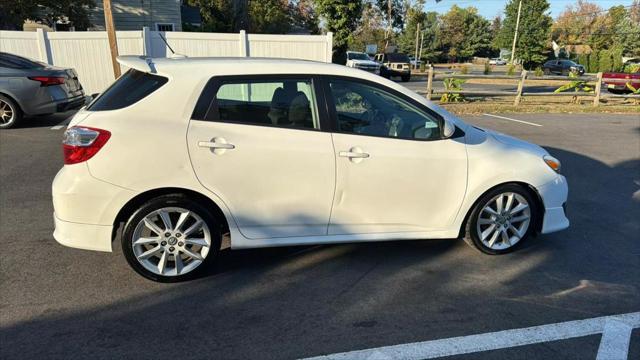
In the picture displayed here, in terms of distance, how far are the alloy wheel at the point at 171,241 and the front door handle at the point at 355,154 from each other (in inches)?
47.2

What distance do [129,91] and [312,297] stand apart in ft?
6.84

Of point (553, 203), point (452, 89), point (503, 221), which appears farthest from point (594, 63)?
point (503, 221)

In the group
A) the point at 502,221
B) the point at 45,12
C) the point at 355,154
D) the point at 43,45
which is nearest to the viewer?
the point at 355,154

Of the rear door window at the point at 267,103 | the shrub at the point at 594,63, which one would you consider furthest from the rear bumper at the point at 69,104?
the shrub at the point at 594,63

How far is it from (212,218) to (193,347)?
3.28 feet

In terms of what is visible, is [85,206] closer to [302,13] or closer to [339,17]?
[339,17]

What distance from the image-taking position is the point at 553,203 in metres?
4.04

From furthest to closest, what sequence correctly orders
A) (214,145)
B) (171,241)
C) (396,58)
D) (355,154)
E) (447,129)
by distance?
(396,58) < (447,129) < (355,154) < (171,241) < (214,145)

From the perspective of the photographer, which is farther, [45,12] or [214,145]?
[45,12]

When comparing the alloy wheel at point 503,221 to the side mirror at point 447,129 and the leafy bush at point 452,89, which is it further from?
the leafy bush at point 452,89

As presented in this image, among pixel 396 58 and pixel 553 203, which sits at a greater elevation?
pixel 396 58

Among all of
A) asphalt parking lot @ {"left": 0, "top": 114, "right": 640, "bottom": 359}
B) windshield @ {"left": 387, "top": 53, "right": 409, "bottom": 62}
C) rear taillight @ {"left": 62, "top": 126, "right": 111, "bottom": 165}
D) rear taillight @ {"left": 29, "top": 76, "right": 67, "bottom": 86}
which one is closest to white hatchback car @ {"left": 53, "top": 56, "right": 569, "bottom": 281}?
rear taillight @ {"left": 62, "top": 126, "right": 111, "bottom": 165}

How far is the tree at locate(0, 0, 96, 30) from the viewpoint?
17672mm

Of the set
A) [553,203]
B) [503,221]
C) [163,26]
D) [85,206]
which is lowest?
[503,221]
